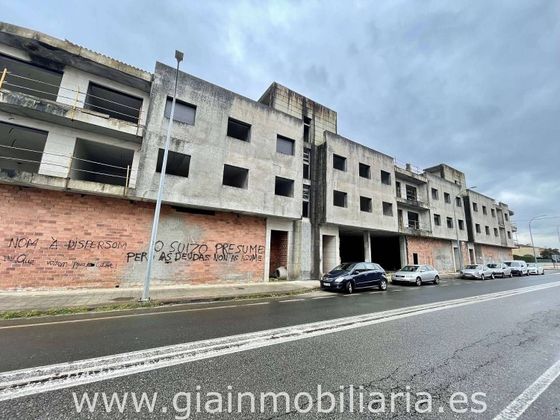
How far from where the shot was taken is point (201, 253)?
546 inches

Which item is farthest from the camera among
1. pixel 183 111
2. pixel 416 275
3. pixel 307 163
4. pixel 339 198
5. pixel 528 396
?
pixel 339 198

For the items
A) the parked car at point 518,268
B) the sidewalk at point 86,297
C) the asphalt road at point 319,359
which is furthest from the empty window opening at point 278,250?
the parked car at point 518,268

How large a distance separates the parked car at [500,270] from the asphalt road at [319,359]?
23.4m

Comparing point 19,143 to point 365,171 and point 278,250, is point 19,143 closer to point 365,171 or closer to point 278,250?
point 278,250

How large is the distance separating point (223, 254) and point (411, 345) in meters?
11.4

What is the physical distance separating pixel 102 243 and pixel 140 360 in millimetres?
9875

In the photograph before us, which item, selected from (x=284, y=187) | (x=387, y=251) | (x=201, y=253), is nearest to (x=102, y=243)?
(x=201, y=253)

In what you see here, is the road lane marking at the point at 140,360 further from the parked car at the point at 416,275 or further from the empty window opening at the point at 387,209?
the empty window opening at the point at 387,209

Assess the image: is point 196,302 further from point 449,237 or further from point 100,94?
point 449,237

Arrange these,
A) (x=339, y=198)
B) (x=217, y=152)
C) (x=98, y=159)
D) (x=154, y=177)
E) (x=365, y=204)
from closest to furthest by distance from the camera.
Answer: (x=154, y=177)
(x=217, y=152)
(x=98, y=159)
(x=339, y=198)
(x=365, y=204)

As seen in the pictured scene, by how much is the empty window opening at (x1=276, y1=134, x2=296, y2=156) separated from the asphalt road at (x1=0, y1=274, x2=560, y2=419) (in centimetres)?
1289

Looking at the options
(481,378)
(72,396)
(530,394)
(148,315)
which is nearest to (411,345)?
(481,378)

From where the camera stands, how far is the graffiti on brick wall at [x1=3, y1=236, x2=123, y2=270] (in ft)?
33.2

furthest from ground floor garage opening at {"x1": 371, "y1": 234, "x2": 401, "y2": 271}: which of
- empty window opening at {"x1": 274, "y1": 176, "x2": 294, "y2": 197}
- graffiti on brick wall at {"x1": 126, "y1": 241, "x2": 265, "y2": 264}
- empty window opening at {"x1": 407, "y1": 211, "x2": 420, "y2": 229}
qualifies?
graffiti on brick wall at {"x1": 126, "y1": 241, "x2": 265, "y2": 264}
